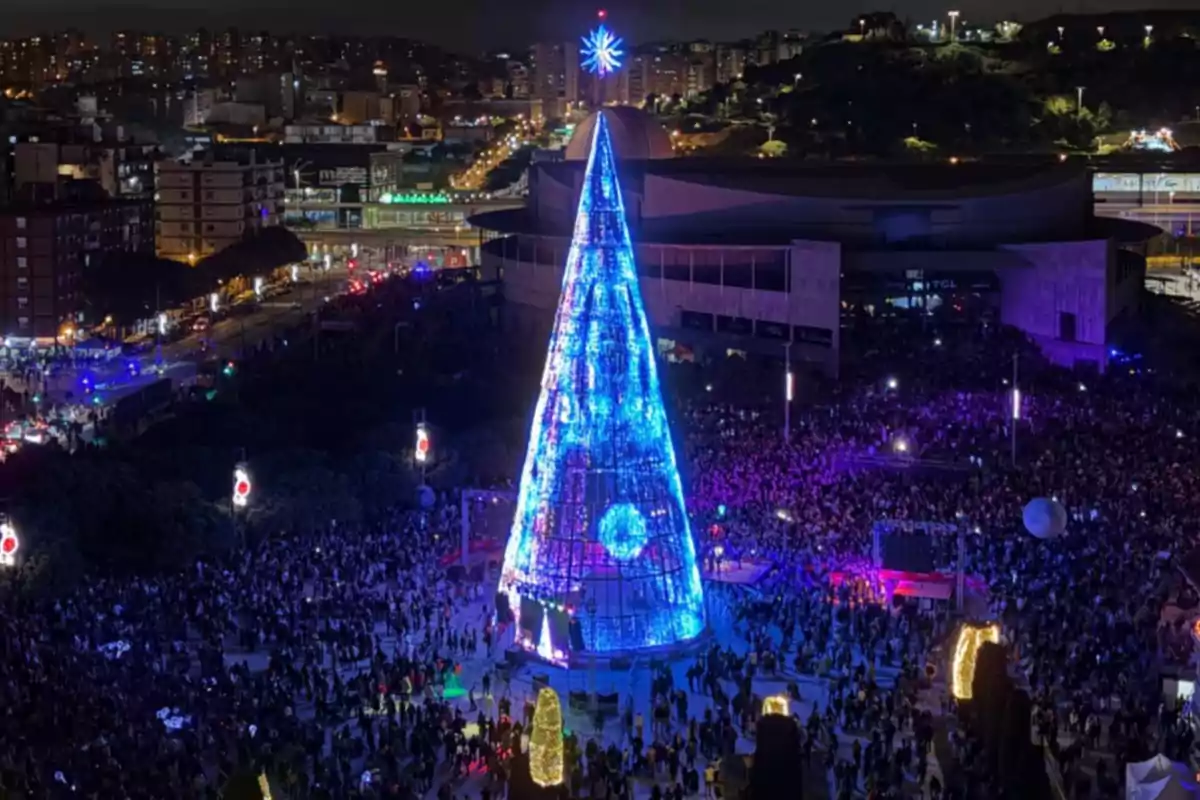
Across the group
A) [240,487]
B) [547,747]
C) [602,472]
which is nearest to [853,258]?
[240,487]

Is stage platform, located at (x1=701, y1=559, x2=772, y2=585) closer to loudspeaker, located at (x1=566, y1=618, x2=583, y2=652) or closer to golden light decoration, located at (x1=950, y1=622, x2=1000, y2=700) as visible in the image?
loudspeaker, located at (x1=566, y1=618, x2=583, y2=652)

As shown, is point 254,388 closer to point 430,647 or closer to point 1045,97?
point 430,647

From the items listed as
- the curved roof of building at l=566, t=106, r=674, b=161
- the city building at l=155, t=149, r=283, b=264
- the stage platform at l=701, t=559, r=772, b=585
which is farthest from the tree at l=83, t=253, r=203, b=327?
the stage platform at l=701, t=559, r=772, b=585

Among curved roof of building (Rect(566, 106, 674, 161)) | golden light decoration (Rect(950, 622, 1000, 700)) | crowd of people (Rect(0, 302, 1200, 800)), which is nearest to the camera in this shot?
crowd of people (Rect(0, 302, 1200, 800))

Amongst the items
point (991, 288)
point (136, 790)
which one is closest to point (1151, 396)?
point (991, 288)

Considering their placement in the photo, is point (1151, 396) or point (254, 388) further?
point (254, 388)

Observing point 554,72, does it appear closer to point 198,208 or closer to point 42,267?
point 198,208

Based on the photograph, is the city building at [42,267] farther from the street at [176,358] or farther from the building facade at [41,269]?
the street at [176,358]
